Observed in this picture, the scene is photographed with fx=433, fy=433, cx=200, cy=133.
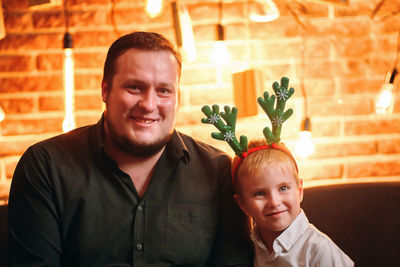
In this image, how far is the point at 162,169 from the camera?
1.65m

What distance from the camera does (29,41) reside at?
212 cm

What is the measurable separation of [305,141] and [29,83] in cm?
137

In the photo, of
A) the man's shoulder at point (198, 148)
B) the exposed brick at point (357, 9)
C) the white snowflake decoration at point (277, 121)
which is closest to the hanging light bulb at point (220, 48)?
the man's shoulder at point (198, 148)

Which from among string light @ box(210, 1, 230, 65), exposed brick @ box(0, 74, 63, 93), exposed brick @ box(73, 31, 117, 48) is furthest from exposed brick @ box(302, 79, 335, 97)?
exposed brick @ box(0, 74, 63, 93)

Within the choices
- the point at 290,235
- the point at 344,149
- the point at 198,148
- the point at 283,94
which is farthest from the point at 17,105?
the point at 344,149

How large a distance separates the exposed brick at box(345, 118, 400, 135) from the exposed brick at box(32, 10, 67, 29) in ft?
5.01

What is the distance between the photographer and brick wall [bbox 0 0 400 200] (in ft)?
6.98

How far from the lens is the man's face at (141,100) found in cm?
156

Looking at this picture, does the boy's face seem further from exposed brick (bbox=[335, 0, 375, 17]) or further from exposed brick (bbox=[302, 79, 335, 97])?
exposed brick (bbox=[335, 0, 375, 17])

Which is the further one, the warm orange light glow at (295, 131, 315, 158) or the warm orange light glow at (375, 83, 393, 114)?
the warm orange light glow at (295, 131, 315, 158)

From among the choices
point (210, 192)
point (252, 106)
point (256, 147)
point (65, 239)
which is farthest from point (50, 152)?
point (252, 106)

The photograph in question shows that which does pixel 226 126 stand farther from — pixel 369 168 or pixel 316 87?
pixel 369 168

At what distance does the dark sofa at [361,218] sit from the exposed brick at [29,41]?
1392mm

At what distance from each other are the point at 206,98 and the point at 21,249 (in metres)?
1.10
